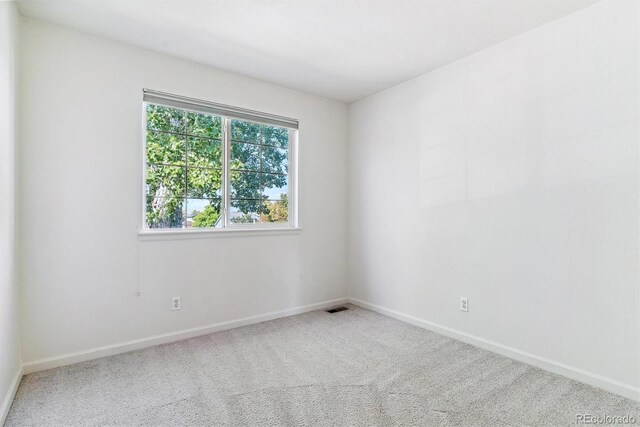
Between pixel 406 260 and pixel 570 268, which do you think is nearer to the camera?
pixel 570 268

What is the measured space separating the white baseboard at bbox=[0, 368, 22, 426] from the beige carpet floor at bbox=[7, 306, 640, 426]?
3cm

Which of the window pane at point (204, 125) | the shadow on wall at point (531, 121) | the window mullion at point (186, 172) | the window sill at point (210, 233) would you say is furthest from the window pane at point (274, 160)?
the shadow on wall at point (531, 121)

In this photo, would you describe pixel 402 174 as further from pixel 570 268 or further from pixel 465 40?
pixel 570 268

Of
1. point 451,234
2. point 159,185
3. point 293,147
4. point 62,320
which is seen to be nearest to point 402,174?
point 451,234

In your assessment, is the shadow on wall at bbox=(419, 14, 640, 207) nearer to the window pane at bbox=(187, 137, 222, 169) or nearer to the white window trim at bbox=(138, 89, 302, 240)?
the white window trim at bbox=(138, 89, 302, 240)

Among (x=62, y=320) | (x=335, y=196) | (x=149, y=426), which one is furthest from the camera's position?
(x=335, y=196)

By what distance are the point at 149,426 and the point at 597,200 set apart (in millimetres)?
2994

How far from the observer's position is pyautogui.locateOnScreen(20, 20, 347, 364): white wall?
7.79 feet

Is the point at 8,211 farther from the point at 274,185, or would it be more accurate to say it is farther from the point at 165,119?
the point at 274,185

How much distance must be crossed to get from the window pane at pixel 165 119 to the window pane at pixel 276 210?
1.11 metres

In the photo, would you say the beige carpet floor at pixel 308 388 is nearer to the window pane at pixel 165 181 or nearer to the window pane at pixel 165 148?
the window pane at pixel 165 181

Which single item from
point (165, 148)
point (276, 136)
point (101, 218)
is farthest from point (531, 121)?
point (101, 218)

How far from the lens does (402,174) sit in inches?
138

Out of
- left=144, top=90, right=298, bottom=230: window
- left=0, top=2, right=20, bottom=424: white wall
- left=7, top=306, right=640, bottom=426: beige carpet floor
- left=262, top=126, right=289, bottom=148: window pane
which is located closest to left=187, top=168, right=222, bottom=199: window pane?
left=144, top=90, right=298, bottom=230: window
